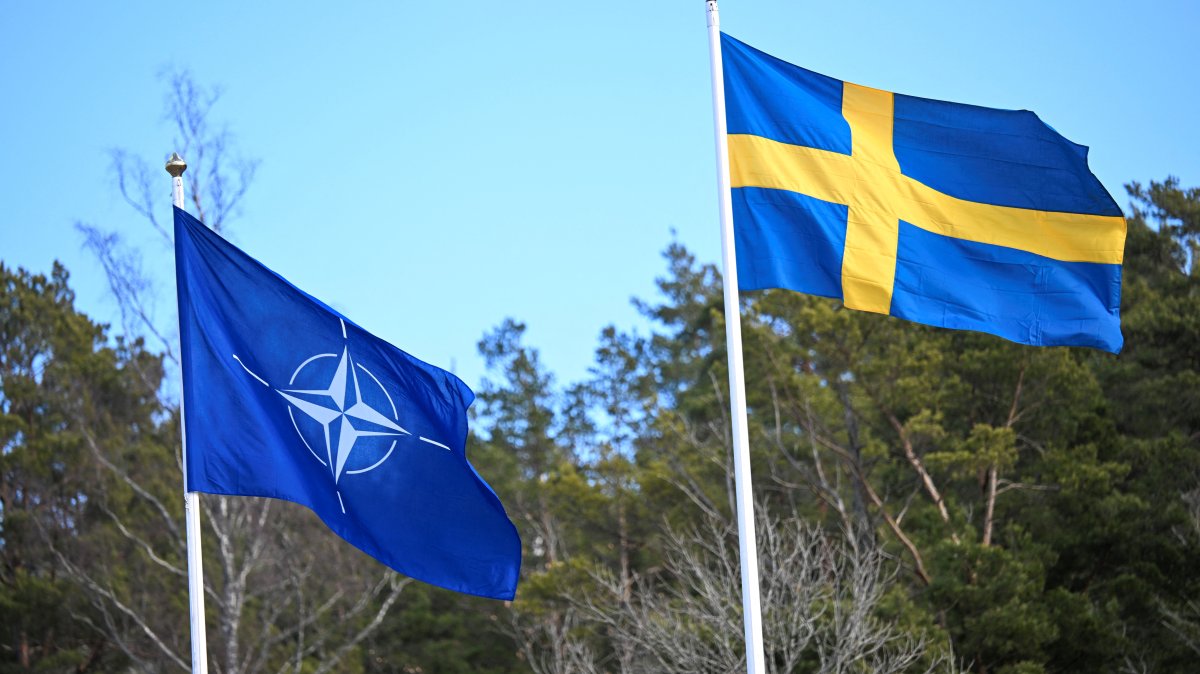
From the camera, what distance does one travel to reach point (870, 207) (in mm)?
8320

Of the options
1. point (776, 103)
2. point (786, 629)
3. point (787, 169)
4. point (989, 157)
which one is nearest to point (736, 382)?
point (787, 169)

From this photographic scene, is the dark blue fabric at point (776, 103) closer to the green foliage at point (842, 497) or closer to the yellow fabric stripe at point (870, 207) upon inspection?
the yellow fabric stripe at point (870, 207)

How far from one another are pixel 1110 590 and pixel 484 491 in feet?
59.7

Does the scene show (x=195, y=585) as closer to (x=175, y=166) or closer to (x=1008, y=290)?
(x=175, y=166)

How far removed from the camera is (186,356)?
27.1 feet

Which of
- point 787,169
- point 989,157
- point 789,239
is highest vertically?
point 989,157

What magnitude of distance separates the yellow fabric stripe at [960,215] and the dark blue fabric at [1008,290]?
0.19ft

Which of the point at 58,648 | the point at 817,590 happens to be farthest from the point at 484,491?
the point at 58,648

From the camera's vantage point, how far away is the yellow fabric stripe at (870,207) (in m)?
8.16

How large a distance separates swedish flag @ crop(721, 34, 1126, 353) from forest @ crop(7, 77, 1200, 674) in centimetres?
982

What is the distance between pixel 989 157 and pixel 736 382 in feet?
6.68

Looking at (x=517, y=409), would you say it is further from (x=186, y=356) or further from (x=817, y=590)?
(x=186, y=356)

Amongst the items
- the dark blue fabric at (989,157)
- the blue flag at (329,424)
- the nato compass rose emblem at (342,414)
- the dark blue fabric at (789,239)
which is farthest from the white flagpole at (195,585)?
the dark blue fabric at (989,157)

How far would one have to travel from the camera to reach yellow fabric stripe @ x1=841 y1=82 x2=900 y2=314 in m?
8.16
